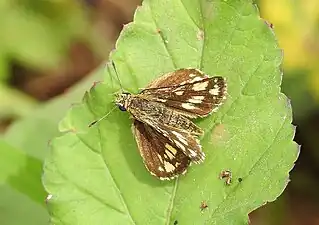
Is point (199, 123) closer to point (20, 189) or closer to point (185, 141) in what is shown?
point (185, 141)

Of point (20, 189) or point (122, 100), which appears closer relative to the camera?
point (122, 100)

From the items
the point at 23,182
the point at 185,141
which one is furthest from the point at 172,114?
the point at 23,182

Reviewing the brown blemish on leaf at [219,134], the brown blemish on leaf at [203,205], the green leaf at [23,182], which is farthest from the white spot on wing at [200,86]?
the green leaf at [23,182]

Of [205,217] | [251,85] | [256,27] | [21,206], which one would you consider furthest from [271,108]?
[21,206]

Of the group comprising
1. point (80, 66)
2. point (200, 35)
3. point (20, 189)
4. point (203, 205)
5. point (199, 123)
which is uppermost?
point (200, 35)

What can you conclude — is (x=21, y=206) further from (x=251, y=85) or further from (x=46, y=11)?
(x=46, y=11)

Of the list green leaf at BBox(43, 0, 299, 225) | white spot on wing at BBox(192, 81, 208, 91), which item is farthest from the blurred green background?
white spot on wing at BBox(192, 81, 208, 91)

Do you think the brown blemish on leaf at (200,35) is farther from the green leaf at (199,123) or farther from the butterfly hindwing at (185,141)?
the butterfly hindwing at (185,141)
